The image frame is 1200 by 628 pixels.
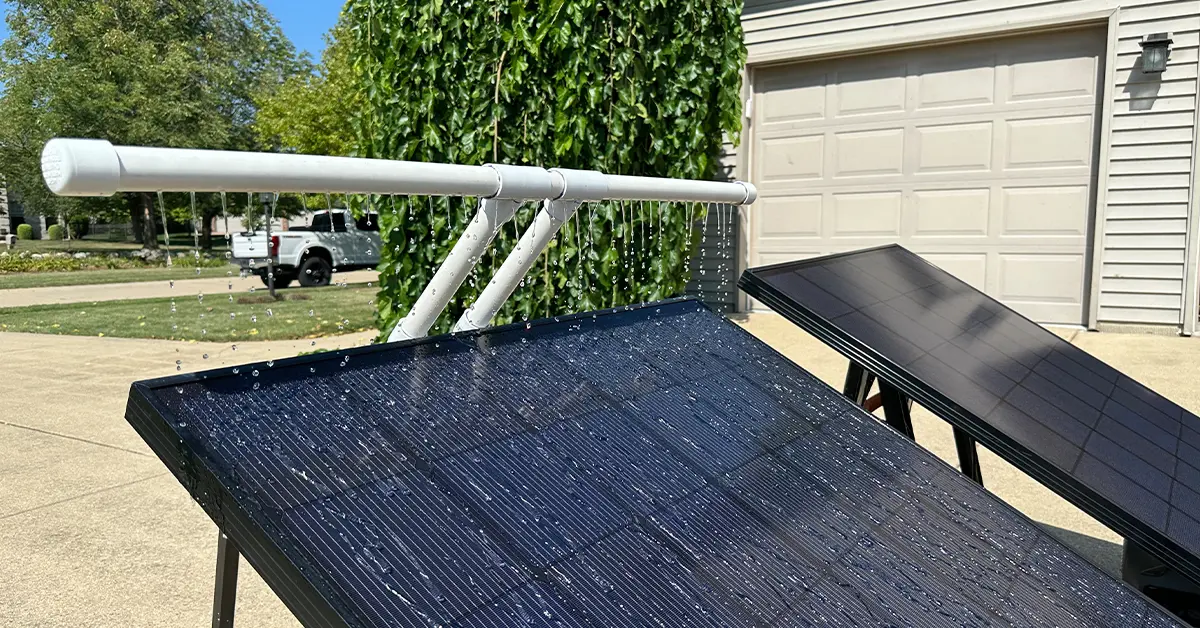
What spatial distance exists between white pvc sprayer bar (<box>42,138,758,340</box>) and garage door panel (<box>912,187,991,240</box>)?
6.38 m

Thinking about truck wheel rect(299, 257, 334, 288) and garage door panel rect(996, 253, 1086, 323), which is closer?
garage door panel rect(996, 253, 1086, 323)

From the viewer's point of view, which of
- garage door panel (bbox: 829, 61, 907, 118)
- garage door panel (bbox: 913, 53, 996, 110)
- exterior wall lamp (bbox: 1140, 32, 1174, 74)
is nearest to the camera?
exterior wall lamp (bbox: 1140, 32, 1174, 74)

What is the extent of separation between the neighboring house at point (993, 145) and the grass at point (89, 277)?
10832 mm

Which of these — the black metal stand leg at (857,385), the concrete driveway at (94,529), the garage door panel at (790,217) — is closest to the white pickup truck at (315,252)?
the garage door panel at (790,217)

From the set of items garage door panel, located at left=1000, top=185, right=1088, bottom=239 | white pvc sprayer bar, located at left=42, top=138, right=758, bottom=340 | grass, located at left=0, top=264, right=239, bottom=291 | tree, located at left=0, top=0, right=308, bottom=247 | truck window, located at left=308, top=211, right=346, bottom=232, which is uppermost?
tree, located at left=0, top=0, right=308, bottom=247

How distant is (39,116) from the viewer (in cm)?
2527

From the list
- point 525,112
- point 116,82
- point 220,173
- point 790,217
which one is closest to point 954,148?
point 790,217

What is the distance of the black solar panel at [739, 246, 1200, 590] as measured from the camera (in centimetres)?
150

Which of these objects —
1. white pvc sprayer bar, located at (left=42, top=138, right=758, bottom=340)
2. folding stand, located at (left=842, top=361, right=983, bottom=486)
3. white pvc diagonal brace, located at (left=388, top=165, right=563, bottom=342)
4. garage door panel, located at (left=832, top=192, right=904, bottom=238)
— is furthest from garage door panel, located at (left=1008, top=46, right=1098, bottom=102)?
white pvc diagonal brace, located at (left=388, top=165, right=563, bottom=342)

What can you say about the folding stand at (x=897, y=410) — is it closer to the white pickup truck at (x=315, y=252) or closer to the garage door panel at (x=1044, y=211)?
the garage door panel at (x=1044, y=211)

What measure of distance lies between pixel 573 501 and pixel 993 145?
25.1ft

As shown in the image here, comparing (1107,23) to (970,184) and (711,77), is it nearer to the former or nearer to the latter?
(970,184)

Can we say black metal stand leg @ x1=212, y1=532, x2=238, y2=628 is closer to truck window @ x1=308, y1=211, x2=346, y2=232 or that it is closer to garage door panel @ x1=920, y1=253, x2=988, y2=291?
garage door panel @ x1=920, y1=253, x2=988, y2=291

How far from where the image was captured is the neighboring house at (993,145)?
671 cm
